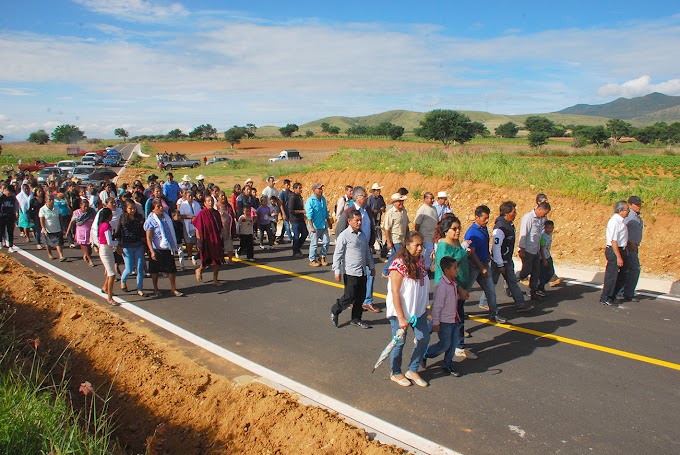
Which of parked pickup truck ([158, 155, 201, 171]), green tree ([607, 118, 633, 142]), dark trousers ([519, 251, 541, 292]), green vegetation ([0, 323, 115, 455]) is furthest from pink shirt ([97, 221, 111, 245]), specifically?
green tree ([607, 118, 633, 142])

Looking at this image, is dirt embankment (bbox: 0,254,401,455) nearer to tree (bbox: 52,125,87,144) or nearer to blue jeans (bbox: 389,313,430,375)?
blue jeans (bbox: 389,313,430,375)

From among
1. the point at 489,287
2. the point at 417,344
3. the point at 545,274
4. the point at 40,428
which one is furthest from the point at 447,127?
the point at 40,428

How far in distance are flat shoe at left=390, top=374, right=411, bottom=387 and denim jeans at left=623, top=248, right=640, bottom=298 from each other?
513 cm

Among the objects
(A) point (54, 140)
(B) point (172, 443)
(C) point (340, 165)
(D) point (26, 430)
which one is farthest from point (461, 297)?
(A) point (54, 140)

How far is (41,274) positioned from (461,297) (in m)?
8.92

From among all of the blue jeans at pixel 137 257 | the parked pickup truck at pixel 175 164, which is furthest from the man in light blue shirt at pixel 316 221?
the parked pickup truck at pixel 175 164

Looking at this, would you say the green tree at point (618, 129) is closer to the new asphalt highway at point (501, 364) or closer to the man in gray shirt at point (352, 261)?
the new asphalt highway at point (501, 364)

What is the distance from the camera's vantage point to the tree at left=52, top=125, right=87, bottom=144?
15239 centimetres

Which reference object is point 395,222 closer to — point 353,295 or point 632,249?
point 353,295

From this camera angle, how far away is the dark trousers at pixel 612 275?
8266 millimetres

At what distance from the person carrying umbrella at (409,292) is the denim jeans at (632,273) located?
4898mm

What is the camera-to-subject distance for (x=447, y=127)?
66875 millimetres

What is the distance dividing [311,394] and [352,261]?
7.68 feet

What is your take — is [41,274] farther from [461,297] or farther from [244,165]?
[244,165]
